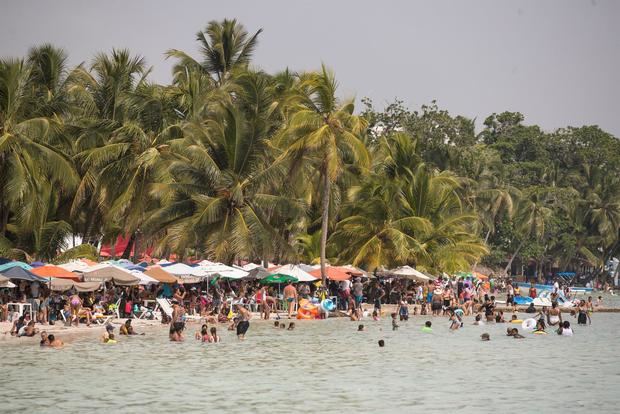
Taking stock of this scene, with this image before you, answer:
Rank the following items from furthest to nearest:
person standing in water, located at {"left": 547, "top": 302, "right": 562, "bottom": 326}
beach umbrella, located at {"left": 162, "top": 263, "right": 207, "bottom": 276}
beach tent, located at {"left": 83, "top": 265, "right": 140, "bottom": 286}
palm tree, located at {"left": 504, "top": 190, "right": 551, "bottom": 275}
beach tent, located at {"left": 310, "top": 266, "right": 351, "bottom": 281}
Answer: palm tree, located at {"left": 504, "top": 190, "right": 551, "bottom": 275}
beach tent, located at {"left": 310, "top": 266, "right": 351, "bottom": 281}
person standing in water, located at {"left": 547, "top": 302, "right": 562, "bottom": 326}
beach umbrella, located at {"left": 162, "top": 263, "right": 207, "bottom": 276}
beach tent, located at {"left": 83, "top": 265, "right": 140, "bottom": 286}

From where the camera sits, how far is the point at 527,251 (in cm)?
8800

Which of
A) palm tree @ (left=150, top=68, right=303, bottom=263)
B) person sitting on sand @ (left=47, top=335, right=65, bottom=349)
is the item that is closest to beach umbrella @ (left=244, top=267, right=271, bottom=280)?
palm tree @ (left=150, top=68, right=303, bottom=263)

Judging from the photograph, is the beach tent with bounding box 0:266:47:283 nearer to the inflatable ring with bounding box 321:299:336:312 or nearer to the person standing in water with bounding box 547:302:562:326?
the inflatable ring with bounding box 321:299:336:312

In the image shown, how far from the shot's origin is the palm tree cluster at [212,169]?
131 feet

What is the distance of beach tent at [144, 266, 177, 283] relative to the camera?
3575cm

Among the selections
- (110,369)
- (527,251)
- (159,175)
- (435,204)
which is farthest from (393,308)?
(527,251)

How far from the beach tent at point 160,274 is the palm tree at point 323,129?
8.84m

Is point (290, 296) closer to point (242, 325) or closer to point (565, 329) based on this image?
point (242, 325)

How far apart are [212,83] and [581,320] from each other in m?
23.5

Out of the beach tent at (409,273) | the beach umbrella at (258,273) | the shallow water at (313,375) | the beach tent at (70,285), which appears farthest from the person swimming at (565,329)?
the beach tent at (70,285)

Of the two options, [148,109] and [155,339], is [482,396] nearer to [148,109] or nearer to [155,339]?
[155,339]

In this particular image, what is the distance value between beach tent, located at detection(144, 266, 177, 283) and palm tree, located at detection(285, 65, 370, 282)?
884 cm

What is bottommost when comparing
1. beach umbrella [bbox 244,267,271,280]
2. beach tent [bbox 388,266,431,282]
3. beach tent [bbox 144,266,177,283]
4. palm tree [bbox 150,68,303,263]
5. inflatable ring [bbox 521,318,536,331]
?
inflatable ring [bbox 521,318,536,331]

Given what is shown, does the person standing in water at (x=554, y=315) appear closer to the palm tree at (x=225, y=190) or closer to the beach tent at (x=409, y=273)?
the beach tent at (x=409, y=273)
